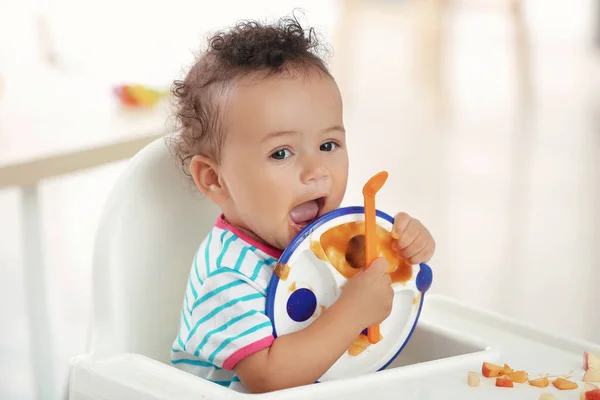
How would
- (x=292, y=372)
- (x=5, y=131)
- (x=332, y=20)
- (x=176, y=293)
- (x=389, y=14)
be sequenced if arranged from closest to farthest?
(x=292, y=372) → (x=176, y=293) → (x=5, y=131) → (x=332, y=20) → (x=389, y=14)

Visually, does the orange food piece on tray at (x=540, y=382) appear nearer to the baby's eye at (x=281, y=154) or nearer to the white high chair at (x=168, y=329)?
the white high chair at (x=168, y=329)

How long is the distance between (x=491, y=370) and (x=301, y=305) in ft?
0.60

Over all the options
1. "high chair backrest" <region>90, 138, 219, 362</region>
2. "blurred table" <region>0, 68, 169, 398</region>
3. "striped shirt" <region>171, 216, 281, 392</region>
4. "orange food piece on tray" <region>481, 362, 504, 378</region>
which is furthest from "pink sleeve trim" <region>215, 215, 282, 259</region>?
"blurred table" <region>0, 68, 169, 398</region>

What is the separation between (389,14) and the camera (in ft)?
17.0

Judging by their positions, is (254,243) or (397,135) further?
(397,135)

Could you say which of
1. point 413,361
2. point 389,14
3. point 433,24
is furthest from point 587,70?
point 413,361

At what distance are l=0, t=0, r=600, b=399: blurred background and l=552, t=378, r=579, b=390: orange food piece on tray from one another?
1.64 ft

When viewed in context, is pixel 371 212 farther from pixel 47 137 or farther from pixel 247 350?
pixel 47 137

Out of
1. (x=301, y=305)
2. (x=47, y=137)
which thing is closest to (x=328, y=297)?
(x=301, y=305)

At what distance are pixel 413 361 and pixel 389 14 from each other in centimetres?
430

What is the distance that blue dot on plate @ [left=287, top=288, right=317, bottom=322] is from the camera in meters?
0.90

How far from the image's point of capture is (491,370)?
0.89 metres

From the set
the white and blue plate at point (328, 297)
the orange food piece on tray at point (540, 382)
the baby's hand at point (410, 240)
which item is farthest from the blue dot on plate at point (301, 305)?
the orange food piece on tray at point (540, 382)

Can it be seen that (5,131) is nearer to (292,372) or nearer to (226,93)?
(226,93)
